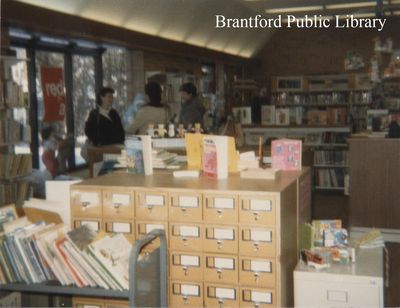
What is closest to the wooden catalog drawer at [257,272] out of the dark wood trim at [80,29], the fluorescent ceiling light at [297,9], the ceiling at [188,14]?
the dark wood trim at [80,29]

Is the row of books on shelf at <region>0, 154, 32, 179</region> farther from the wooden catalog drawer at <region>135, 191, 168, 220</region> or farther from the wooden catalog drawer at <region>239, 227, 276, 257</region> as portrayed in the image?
the wooden catalog drawer at <region>239, 227, 276, 257</region>

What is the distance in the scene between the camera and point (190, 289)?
2611 mm

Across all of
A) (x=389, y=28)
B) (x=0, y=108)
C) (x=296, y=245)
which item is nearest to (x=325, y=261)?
(x=296, y=245)

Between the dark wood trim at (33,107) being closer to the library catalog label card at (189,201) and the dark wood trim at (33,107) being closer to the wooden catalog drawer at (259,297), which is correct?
the library catalog label card at (189,201)

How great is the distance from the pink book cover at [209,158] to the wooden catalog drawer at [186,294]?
60 centimetres

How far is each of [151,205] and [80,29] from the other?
141 inches

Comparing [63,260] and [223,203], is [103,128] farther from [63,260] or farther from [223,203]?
[63,260]

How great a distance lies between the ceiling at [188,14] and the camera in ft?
21.1

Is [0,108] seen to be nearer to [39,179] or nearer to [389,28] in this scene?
[39,179]

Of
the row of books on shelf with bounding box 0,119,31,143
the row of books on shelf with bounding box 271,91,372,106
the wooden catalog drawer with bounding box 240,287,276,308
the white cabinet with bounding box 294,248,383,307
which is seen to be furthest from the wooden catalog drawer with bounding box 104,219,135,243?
the row of books on shelf with bounding box 271,91,372,106

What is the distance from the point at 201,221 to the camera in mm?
2574

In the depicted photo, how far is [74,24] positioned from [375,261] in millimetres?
3926

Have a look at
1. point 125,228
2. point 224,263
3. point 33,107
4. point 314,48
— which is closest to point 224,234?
point 224,263

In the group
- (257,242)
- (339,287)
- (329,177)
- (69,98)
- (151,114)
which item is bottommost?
(329,177)
